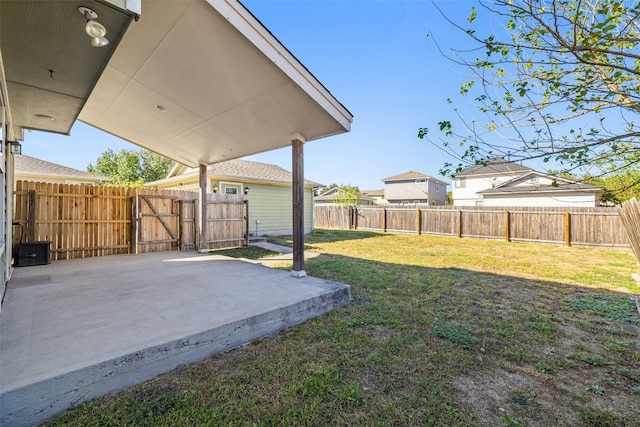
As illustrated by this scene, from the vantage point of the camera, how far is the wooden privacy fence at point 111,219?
20.8ft

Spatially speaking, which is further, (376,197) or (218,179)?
(376,197)

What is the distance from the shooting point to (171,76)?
4.04 m

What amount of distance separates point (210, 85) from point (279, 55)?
1.24 m

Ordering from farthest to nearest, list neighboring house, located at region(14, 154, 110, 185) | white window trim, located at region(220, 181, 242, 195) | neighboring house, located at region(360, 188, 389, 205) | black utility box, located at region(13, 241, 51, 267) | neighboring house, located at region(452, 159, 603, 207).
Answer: neighboring house, located at region(360, 188, 389, 205) < neighboring house, located at region(14, 154, 110, 185) < neighboring house, located at region(452, 159, 603, 207) < white window trim, located at region(220, 181, 242, 195) < black utility box, located at region(13, 241, 51, 267)

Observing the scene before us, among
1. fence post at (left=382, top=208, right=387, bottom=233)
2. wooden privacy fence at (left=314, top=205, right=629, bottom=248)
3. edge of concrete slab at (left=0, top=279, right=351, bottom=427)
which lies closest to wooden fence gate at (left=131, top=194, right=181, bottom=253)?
edge of concrete slab at (left=0, top=279, right=351, bottom=427)

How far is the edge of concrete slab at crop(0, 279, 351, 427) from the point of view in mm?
1736

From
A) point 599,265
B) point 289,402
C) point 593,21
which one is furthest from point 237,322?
point 599,265

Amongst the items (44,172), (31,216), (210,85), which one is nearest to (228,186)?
(31,216)

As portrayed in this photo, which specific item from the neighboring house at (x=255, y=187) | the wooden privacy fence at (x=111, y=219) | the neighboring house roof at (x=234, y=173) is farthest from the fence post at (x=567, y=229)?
the wooden privacy fence at (x=111, y=219)

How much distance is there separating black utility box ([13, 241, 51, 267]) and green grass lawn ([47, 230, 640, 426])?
575cm

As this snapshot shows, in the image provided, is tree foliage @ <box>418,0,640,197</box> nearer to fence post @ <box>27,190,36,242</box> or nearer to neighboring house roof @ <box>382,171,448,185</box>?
fence post @ <box>27,190,36,242</box>

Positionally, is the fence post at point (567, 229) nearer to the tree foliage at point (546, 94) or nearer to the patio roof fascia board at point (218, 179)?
the tree foliage at point (546, 94)

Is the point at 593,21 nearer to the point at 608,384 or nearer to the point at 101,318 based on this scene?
the point at 608,384

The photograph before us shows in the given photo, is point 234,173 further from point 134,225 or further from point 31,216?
point 31,216
